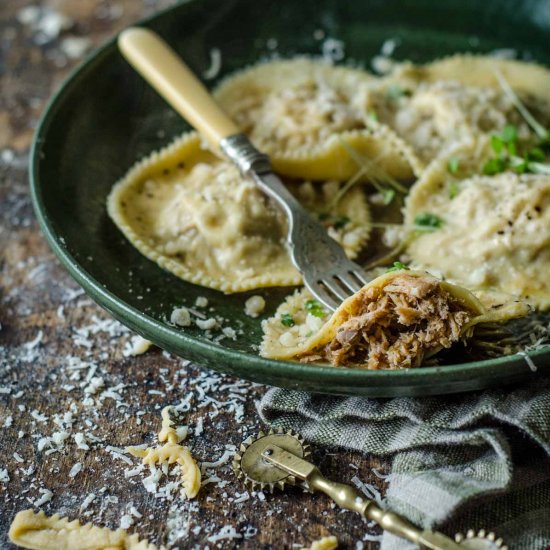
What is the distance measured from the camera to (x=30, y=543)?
11.4ft

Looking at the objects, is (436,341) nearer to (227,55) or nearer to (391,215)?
(391,215)

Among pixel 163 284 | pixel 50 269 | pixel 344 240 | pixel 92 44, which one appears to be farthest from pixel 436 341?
pixel 92 44

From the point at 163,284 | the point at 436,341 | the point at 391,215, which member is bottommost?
the point at 391,215

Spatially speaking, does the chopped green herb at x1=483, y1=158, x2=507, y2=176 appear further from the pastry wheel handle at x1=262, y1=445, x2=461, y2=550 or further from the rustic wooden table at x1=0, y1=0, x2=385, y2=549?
the pastry wheel handle at x1=262, y1=445, x2=461, y2=550

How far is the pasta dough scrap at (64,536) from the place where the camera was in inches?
136

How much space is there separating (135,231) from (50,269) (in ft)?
2.02

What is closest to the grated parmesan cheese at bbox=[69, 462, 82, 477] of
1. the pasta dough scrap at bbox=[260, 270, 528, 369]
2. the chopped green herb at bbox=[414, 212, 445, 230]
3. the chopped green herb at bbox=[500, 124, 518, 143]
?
the pasta dough scrap at bbox=[260, 270, 528, 369]

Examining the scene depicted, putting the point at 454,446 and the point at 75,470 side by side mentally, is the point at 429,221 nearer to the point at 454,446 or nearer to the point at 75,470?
the point at 454,446

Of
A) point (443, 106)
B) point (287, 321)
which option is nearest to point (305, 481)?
point (287, 321)

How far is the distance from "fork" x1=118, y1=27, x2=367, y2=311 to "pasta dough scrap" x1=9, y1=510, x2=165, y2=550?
1.48 meters

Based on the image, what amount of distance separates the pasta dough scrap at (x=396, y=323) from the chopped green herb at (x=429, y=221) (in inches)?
36.7

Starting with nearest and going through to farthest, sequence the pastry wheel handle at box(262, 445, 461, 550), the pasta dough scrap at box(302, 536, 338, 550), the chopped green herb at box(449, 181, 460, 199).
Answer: the pastry wheel handle at box(262, 445, 461, 550)
the pasta dough scrap at box(302, 536, 338, 550)
the chopped green herb at box(449, 181, 460, 199)

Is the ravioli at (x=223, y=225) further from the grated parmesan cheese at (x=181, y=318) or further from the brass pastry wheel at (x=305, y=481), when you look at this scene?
the brass pastry wheel at (x=305, y=481)

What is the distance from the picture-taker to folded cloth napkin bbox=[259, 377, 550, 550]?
3.38 metres
